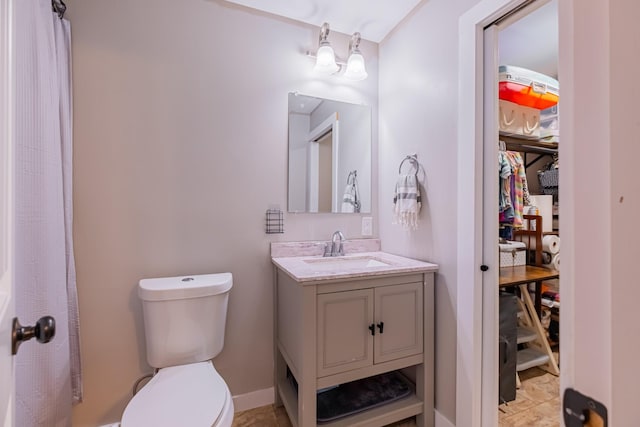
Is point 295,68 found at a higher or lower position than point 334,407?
higher

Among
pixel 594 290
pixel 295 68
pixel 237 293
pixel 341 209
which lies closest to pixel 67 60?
pixel 295 68

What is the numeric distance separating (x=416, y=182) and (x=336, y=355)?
1.02m

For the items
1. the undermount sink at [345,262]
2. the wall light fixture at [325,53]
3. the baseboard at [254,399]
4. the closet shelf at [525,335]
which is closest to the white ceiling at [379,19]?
the wall light fixture at [325,53]

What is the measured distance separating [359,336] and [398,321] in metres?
0.23

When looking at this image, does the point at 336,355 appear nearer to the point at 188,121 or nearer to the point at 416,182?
the point at 416,182

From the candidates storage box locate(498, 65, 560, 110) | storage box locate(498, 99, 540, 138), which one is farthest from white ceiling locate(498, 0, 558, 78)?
storage box locate(498, 99, 540, 138)

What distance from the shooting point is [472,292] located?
4.41 feet

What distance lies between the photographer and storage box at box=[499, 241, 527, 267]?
2.07 meters

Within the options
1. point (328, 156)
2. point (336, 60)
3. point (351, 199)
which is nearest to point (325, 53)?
point (336, 60)

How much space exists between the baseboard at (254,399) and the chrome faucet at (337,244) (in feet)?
3.02

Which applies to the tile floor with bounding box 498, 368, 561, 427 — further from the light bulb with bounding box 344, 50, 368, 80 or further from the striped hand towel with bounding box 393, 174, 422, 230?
the light bulb with bounding box 344, 50, 368, 80

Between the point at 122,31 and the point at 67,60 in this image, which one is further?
the point at 122,31

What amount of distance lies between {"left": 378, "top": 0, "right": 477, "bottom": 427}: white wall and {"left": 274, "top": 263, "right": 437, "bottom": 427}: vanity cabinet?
86 mm

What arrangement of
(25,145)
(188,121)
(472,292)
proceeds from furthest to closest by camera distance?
(188,121)
(472,292)
(25,145)
